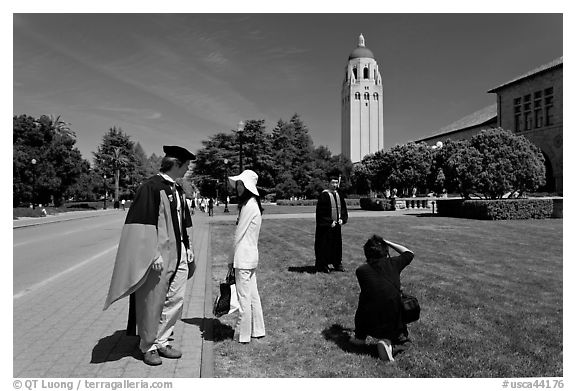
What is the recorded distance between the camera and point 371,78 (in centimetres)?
10669

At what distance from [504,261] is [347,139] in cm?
9881

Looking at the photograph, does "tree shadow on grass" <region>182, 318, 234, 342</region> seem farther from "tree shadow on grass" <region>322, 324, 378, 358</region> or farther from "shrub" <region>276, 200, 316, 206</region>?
"shrub" <region>276, 200, 316, 206</region>

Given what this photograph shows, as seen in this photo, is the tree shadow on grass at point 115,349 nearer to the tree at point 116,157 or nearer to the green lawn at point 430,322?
the green lawn at point 430,322

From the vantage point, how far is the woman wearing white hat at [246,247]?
4.60 m

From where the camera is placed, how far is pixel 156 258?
12.9ft

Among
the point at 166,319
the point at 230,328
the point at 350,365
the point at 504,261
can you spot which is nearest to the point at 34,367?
the point at 166,319

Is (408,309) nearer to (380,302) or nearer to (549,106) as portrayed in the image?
(380,302)

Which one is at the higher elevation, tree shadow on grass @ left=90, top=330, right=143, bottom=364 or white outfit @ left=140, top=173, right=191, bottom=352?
white outfit @ left=140, top=173, right=191, bottom=352

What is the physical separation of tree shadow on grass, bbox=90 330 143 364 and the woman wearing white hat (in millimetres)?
1113

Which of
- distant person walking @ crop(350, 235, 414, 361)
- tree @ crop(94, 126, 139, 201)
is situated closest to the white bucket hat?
distant person walking @ crop(350, 235, 414, 361)

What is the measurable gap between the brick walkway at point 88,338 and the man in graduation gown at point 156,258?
24 centimetres

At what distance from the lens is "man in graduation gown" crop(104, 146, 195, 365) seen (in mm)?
A: 3859

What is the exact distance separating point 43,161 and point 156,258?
5031 centimetres
